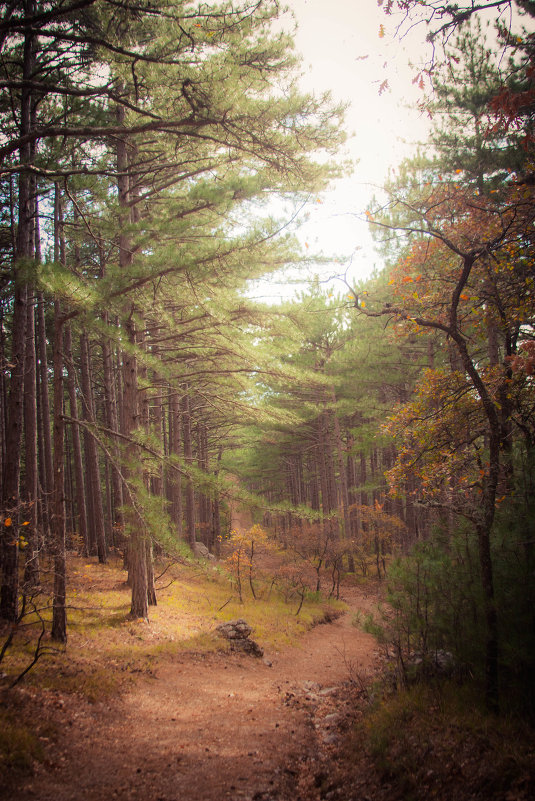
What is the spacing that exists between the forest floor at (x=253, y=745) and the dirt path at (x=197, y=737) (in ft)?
0.05

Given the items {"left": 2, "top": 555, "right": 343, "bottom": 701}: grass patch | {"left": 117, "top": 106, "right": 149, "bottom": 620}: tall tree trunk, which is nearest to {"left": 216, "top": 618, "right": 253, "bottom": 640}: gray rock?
{"left": 2, "top": 555, "right": 343, "bottom": 701}: grass patch

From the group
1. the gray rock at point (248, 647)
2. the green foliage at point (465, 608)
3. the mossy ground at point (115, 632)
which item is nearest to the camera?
the green foliage at point (465, 608)

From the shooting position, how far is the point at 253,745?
477 cm

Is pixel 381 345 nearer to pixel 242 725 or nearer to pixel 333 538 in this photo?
pixel 333 538

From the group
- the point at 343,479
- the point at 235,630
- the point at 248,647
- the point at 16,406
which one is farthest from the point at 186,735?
the point at 343,479

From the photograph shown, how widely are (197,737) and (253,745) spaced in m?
0.73

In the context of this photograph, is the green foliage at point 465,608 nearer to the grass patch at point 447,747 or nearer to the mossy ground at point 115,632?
the grass patch at point 447,747

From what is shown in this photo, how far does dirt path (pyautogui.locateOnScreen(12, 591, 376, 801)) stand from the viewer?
3738mm

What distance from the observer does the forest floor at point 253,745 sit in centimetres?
329

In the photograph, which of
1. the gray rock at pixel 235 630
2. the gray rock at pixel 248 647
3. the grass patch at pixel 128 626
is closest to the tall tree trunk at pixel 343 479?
the grass patch at pixel 128 626

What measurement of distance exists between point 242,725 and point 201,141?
9.02m

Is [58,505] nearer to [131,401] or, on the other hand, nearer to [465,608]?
[131,401]

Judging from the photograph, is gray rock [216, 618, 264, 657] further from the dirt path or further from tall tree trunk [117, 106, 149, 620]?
tall tree trunk [117, 106, 149, 620]

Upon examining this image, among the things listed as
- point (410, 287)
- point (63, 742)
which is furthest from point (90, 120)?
point (63, 742)
